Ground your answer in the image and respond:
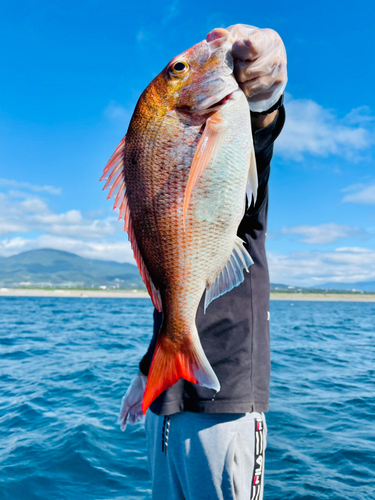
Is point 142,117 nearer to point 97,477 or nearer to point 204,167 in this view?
point 204,167

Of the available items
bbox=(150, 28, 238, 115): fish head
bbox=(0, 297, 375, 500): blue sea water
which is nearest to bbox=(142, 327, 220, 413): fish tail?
bbox=(150, 28, 238, 115): fish head

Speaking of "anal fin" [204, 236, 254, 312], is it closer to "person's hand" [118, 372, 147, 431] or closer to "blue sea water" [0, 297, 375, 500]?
"person's hand" [118, 372, 147, 431]

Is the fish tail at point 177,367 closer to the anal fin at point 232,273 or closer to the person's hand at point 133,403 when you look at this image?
the anal fin at point 232,273

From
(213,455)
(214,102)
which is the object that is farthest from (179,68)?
(213,455)

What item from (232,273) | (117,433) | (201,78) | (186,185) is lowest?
(117,433)

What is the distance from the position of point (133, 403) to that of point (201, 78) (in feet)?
7.90

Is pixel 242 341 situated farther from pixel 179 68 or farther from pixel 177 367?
pixel 179 68

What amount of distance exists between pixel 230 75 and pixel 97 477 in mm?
5038

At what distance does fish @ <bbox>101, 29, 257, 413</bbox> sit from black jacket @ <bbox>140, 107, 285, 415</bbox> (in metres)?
0.40

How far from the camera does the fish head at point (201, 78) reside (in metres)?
1.60

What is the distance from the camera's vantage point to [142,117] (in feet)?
5.45

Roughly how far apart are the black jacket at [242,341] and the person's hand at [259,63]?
187 mm

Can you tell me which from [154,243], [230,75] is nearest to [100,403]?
[154,243]

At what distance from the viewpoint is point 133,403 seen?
2.90m
